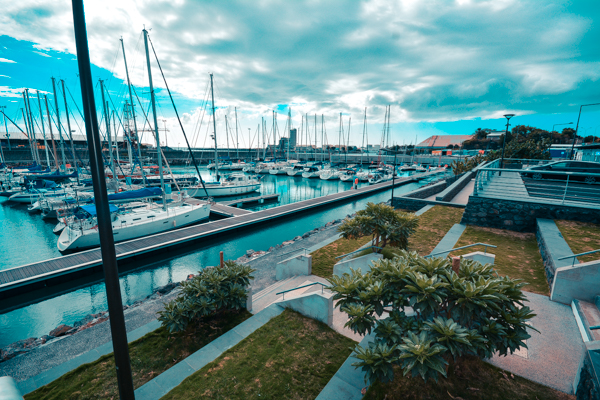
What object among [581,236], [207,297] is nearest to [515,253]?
[581,236]

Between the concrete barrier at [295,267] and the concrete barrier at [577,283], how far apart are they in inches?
310

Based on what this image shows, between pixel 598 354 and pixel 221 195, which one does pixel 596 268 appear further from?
pixel 221 195

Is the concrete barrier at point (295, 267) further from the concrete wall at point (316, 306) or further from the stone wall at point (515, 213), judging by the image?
the stone wall at point (515, 213)

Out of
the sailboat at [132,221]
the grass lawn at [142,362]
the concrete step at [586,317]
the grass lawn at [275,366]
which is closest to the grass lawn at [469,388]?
the grass lawn at [275,366]

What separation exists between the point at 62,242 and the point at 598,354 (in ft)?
85.5

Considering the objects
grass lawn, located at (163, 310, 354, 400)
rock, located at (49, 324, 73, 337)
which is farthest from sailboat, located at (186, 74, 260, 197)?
grass lawn, located at (163, 310, 354, 400)

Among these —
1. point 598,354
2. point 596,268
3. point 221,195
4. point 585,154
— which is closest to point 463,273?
point 598,354

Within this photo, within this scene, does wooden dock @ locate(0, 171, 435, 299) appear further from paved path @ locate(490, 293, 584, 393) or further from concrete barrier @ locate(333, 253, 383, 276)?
paved path @ locate(490, 293, 584, 393)

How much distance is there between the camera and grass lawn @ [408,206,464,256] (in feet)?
40.4

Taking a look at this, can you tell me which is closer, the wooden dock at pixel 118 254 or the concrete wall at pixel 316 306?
the concrete wall at pixel 316 306

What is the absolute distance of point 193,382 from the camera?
5.55 m

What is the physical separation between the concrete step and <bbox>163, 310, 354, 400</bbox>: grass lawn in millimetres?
5136

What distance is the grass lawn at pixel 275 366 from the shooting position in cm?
528

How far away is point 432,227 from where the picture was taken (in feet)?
49.2
